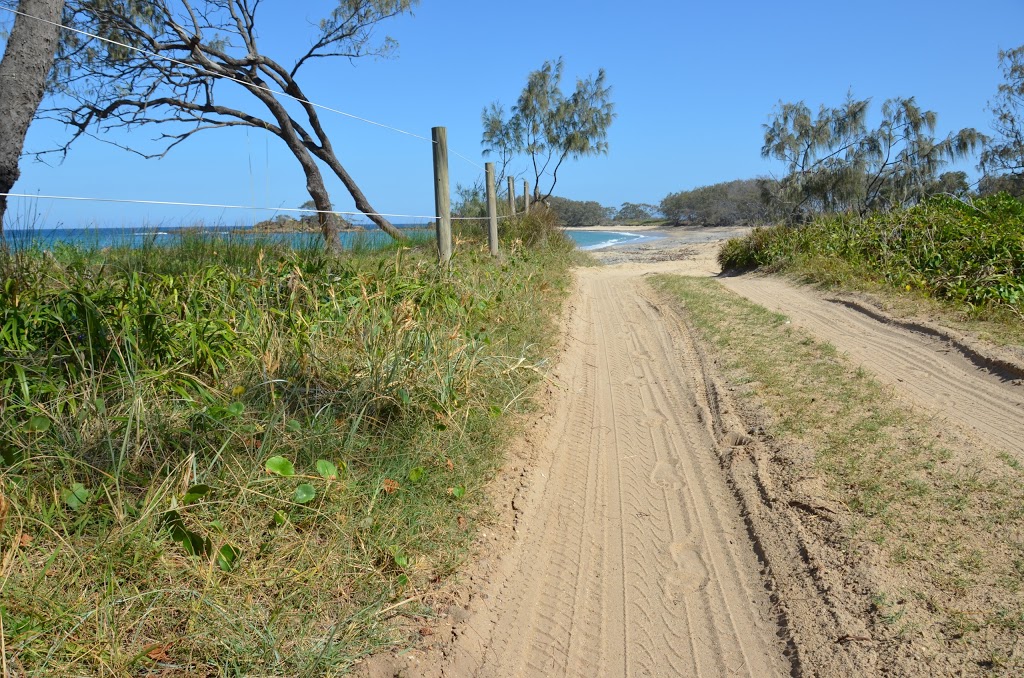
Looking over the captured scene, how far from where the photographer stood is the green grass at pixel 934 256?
377 inches

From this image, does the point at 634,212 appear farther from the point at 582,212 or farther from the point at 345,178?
the point at 345,178

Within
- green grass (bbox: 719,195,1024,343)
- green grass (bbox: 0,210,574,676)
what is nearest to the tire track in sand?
green grass (bbox: 0,210,574,676)

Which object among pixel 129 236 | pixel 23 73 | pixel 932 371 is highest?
pixel 23 73

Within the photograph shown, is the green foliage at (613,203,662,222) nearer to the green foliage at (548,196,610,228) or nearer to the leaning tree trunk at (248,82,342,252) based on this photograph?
the green foliage at (548,196,610,228)

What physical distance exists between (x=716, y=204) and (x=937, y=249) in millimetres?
51653

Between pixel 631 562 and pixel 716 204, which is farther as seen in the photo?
pixel 716 204

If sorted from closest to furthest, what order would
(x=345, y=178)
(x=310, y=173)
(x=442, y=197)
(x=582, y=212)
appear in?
(x=442, y=197), (x=310, y=173), (x=345, y=178), (x=582, y=212)

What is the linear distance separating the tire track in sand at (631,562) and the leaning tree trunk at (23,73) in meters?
4.45

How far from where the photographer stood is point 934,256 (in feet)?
38.3

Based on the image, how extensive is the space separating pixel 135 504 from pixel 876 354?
7.34 metres

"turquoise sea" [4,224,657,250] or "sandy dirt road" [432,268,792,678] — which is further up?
"turquoise sea" [4,224,657,250]

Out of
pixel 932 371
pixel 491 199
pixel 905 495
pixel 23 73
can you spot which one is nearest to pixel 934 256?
pixel 932 371

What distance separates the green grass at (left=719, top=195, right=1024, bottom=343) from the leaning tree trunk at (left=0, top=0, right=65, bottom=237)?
9156mm

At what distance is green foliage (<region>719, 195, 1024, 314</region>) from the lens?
9.99m
